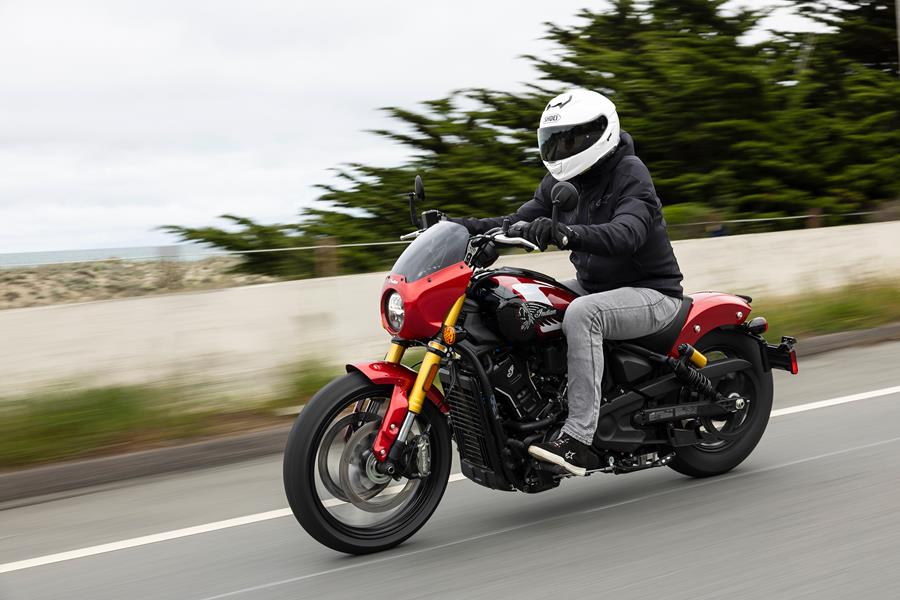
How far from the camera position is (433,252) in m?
4.47

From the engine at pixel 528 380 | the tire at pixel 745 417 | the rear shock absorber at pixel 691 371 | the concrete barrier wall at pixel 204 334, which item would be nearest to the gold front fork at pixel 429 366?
the engine at pixel 528 380

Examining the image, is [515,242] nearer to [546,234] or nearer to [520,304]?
[546,234]

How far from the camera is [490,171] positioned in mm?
11820

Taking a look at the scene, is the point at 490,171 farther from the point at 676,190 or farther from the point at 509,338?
the point at 509,338

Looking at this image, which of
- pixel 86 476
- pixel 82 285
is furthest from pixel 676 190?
pixel 86 476

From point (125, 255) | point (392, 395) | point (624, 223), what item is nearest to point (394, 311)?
point (392, 395)

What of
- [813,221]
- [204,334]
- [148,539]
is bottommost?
[813,221]

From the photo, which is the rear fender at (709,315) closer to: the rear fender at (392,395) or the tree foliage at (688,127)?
the rear fender at (392,395)

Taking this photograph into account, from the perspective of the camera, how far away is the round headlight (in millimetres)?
4453

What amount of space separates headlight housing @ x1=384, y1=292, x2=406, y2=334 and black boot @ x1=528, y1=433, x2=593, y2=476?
75 centimetres

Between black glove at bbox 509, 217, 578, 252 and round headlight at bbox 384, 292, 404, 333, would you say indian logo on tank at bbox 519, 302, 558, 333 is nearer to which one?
black glove at bbox 509, 217, 578, 252

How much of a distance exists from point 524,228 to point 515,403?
77 cm

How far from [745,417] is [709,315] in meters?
0.62

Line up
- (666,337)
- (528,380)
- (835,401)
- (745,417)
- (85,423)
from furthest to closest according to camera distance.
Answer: (835,401) < (85,423) < (745,417) < (666,337) < (528,380)
